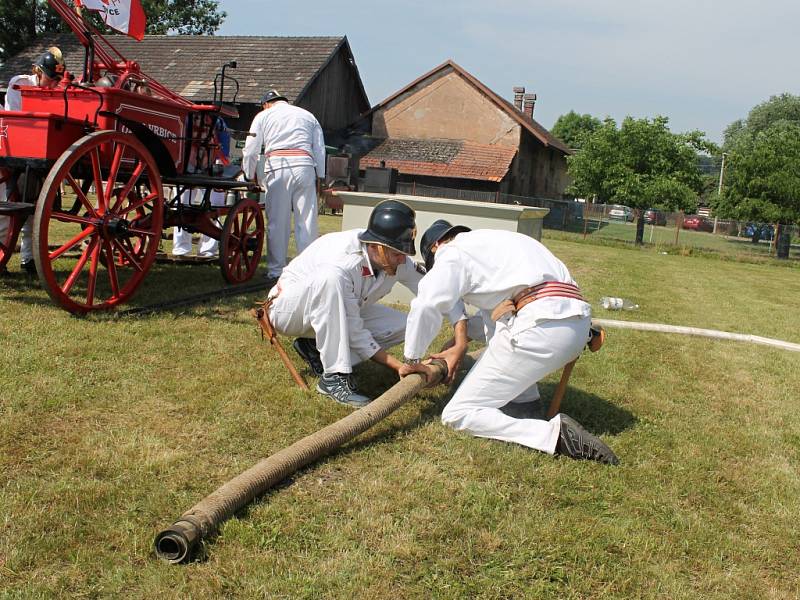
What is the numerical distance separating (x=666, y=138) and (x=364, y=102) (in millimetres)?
13208

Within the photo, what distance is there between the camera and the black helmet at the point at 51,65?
5.95 metres

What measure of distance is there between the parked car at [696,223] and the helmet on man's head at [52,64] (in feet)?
72.6

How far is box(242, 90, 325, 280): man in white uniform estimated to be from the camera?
7395 mm

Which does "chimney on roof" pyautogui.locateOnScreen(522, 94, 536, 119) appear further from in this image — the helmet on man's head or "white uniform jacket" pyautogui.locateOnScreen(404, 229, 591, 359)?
"white uniform jacket" pyautogui.locateOnScreen(404, 229, 591, 359)

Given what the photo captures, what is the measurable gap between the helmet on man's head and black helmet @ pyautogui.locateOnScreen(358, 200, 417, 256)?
3655mm

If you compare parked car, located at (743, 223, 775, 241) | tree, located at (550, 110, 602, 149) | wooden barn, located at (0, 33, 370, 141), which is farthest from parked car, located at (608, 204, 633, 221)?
tree, located at (550, 110, 602, 149)

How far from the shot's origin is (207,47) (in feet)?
94.7

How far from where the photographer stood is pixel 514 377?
3.63 metres

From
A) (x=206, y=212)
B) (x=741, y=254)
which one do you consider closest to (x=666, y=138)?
(x=741, y=254)

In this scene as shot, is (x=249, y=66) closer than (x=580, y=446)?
No

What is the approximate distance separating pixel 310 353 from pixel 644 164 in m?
27.5

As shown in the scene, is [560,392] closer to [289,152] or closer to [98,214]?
[98,214]

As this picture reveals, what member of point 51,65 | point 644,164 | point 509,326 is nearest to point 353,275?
point 509,326

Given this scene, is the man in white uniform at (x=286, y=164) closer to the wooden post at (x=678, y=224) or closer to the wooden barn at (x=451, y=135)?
the wooden post at (x=678, y=224)
